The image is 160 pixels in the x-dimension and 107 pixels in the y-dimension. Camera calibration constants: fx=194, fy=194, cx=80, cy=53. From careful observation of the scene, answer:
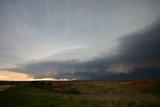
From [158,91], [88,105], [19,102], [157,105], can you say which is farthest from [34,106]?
[158,91]

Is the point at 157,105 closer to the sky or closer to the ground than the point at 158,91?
closer to the ground

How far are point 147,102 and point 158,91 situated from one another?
16085 mm

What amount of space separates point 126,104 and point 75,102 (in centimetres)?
644

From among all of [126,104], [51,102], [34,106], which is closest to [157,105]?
[126,104]

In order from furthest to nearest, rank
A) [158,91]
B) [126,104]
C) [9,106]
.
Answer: [158,91] < [126,104] < [9,106]

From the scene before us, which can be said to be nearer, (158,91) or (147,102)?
(147,102)

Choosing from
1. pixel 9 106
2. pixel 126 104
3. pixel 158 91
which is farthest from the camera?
pixel 158 91

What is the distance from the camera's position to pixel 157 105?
77.0 ft

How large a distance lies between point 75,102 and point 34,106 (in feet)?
16.7

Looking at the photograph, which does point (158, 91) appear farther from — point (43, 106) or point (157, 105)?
point (43, 106)

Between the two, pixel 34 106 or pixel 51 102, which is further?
pixel 51 102

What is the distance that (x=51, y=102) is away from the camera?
2508 cm

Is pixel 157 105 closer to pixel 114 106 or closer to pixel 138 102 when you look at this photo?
pixel 138 102

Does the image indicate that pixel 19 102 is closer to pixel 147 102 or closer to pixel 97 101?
pixel 97 101
